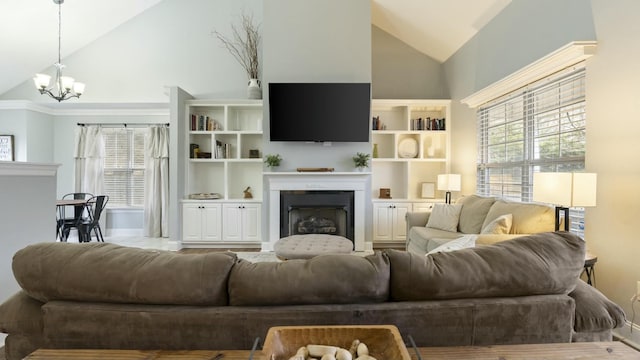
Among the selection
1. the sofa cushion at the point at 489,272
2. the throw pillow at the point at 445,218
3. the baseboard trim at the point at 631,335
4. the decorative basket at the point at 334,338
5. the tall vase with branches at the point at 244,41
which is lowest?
the baseboard trim at the point at 631,335

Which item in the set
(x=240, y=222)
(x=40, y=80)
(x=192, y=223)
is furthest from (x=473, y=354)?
(x=40, y=80)

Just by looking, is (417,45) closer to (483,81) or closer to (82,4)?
(483,81)

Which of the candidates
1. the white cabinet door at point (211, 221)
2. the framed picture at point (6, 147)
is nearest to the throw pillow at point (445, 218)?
the white cabinet door at point (211, 221)

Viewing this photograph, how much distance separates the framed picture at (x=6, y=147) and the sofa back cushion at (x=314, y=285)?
7.08 m

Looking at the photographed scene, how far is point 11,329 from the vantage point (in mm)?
1016

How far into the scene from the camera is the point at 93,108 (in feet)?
19.7

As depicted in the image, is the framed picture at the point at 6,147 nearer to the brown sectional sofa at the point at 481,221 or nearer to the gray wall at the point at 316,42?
the gray wall at the point at 316,42

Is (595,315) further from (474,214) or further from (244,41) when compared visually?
(244,41)

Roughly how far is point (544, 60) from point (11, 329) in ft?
12.8

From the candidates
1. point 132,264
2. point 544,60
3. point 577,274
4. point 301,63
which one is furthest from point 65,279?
point 301,63

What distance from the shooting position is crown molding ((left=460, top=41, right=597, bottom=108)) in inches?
101

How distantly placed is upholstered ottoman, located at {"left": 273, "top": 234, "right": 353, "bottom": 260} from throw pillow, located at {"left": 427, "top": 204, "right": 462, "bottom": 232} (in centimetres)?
129

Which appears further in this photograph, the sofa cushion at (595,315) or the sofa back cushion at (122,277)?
the sofa cushion at (595,315)

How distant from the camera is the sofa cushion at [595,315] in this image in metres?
1.10
